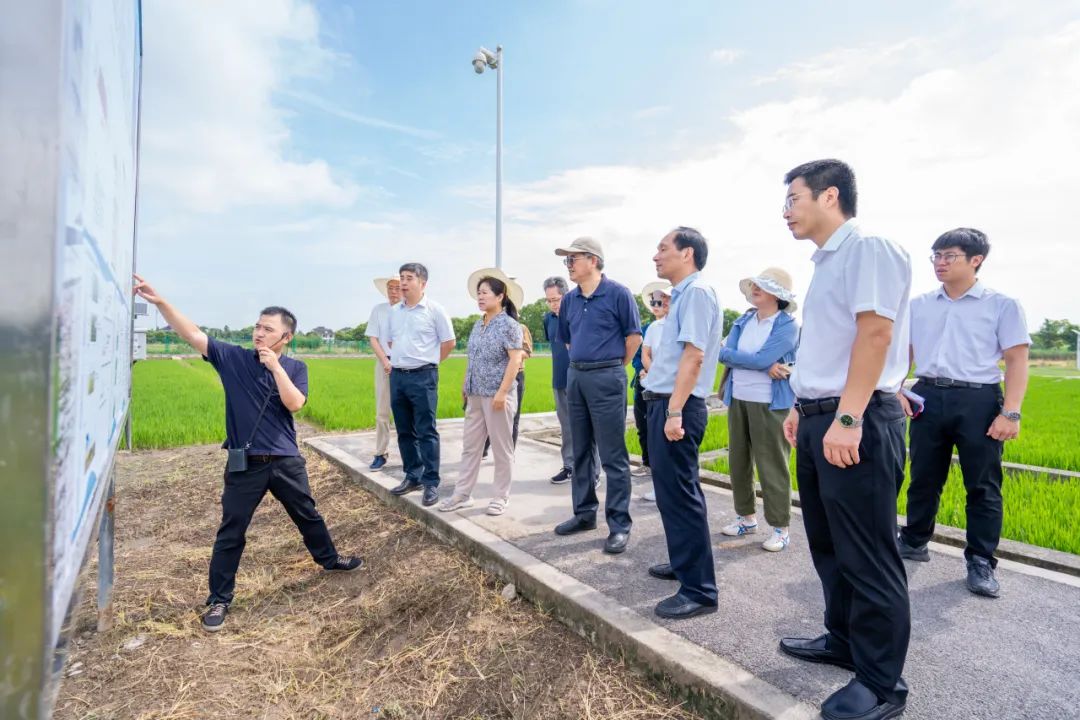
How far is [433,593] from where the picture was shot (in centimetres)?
345

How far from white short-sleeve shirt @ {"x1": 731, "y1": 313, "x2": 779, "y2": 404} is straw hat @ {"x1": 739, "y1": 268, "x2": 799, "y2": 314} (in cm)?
14

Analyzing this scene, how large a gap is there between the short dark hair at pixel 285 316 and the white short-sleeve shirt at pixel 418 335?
150 centimetres

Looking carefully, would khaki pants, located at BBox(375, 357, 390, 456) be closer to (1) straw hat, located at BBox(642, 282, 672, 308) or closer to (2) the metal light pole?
(1) straw hat, located at BBox(642, 282, 672, 308)

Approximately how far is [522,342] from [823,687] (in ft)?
9.69

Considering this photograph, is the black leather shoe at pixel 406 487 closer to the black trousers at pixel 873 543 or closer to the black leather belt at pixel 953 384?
the black trousers at pixel 873 543

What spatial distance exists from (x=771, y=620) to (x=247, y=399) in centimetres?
306

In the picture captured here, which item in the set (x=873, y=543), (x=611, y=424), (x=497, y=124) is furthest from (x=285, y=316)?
(x=497, y=124)

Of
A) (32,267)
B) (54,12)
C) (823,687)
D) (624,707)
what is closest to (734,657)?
(823,687)

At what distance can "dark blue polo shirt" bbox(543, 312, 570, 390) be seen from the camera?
5816 millimetres

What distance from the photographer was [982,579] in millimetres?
3092

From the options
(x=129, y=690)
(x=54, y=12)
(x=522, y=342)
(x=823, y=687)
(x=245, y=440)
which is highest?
(x=54, y=12)

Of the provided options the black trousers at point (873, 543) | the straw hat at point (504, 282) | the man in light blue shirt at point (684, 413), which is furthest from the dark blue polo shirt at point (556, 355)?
the black trousers at point (873, 543)

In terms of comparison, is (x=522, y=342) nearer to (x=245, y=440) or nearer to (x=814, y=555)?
(x=245, y=440)

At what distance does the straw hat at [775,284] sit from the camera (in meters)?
3.83
